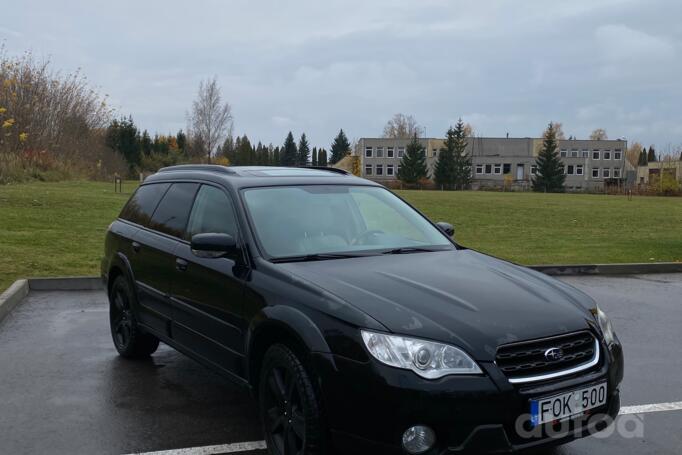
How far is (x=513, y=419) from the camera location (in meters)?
3.11

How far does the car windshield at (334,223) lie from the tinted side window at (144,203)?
148cm

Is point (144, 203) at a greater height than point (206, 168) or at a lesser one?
lesser

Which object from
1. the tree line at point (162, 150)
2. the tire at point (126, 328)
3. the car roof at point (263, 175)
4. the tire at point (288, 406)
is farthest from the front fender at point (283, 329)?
the tree line at point (162, 150)

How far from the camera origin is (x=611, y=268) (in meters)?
11.3

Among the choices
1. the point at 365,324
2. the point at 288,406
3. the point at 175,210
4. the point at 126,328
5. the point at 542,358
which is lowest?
the point at 126,328

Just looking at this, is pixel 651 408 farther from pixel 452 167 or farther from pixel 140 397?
pixel 452 167

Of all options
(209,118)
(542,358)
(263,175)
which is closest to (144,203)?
(263,175)

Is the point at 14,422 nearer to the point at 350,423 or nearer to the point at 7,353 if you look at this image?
the point at 7,353

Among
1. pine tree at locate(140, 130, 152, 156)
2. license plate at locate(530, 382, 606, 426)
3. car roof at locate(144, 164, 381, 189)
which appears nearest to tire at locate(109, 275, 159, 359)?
car roof at locate(144, 164, 381, 189)

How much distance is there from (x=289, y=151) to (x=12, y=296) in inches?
5422

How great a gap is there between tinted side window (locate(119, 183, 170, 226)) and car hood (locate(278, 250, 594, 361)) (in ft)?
7.39

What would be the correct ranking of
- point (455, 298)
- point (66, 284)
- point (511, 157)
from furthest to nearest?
point (511, 157)
point (66, 284)
point (455, 298)

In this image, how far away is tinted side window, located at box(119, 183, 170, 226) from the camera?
581 cm

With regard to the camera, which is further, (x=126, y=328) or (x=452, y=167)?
(x=452, y=167)
